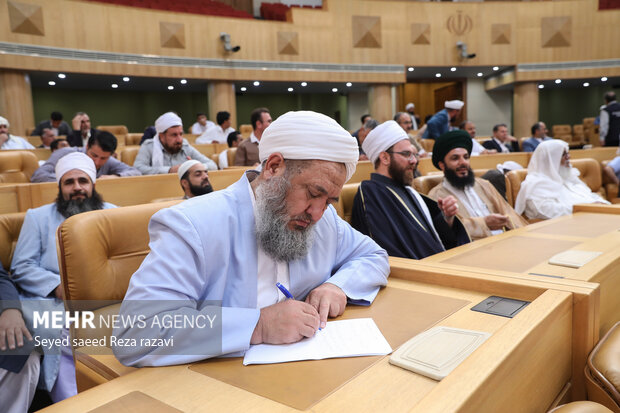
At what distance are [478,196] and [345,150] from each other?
8.25 feet

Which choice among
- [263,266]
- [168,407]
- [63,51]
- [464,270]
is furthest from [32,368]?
[63,51]

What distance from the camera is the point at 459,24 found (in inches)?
541

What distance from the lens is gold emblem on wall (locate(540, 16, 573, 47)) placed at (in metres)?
13.7

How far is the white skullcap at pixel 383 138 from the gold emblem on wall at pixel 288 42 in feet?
34.1

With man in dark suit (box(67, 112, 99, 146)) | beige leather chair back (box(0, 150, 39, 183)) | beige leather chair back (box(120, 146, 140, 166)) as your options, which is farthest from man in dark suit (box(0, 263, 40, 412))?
man in dark suit (box(67, 112, 99, 146))

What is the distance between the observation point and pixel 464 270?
1.55m

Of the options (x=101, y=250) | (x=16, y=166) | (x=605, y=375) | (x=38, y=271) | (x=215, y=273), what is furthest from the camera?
(x=16, y=166)

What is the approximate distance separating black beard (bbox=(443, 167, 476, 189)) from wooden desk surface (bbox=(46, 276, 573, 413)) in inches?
89.8

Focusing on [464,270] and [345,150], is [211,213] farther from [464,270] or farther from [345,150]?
[464,270]

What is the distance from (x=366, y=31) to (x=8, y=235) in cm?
1242

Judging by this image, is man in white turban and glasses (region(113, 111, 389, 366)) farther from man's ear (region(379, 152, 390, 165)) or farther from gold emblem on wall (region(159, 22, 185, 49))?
gold emblem on wall (region(159, 22, 185, 49))

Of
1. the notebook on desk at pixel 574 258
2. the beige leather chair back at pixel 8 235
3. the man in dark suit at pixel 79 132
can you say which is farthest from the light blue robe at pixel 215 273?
the man in dark suit at pixel 79 132

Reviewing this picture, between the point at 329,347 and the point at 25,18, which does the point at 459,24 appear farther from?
the point at 329,347

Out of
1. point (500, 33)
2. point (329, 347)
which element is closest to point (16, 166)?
point (329, 347)
